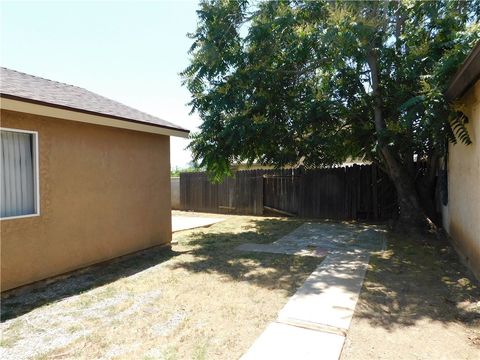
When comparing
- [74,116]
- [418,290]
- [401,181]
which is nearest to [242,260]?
[418,290]

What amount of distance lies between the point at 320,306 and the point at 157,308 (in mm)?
2096

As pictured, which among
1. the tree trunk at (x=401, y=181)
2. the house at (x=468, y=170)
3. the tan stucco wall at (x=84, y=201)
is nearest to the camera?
the house at (x=468, y=170)

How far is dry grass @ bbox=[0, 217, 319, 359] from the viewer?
3244mm

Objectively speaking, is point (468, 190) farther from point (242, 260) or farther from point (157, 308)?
point (157, 308)

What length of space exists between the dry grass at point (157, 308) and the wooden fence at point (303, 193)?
20.4 feet

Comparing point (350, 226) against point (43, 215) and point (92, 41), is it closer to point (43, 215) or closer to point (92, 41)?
point (43, 215)

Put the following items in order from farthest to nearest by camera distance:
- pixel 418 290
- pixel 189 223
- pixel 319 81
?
pixel 189 223
pixel 319 81
pixel 418 290

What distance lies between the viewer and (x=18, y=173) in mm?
4914

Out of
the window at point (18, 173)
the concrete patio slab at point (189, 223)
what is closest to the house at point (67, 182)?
the window at point (18, 173)

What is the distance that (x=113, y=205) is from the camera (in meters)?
6.59

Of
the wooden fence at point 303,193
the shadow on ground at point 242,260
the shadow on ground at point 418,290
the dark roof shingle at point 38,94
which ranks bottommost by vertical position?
the shadow on ground at point 242,260

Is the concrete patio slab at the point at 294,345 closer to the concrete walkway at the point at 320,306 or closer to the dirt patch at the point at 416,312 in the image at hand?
the concrete walkway at the point at 320,306

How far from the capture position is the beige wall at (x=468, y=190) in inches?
196

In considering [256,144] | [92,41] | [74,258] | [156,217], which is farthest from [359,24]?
[74,258]
